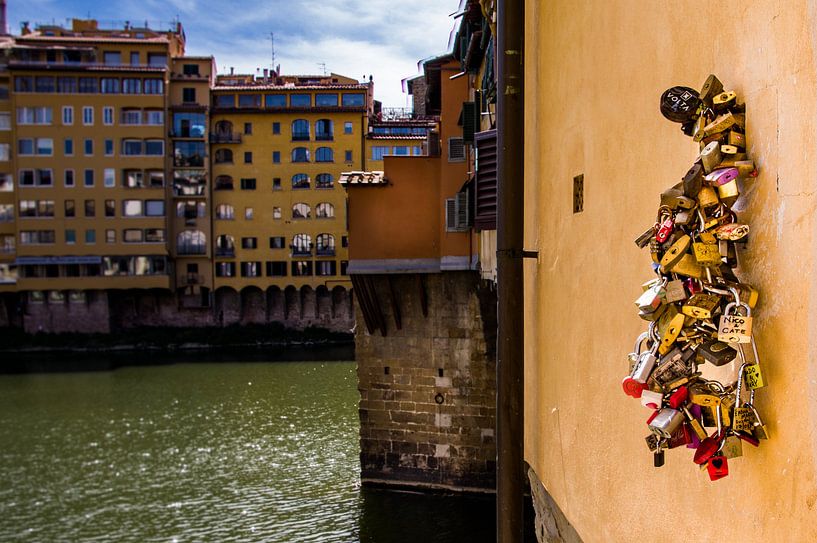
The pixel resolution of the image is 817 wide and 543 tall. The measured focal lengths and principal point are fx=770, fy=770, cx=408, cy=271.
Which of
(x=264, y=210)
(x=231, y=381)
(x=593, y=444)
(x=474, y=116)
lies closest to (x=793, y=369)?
(x=593, y=444)

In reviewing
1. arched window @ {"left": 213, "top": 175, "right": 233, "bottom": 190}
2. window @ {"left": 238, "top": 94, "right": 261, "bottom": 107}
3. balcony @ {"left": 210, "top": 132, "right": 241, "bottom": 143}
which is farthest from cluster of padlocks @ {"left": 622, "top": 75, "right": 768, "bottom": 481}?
window @ {"left": 238, "top": 94, "right": 261, "bottom": 107}

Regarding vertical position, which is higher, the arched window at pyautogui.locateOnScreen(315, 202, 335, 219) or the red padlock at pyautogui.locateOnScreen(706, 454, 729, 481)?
the arched window at pyautogui.locateOnScreen(315, 202, 335, 219)

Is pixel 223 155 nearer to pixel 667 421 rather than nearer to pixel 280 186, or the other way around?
pixel 280 186

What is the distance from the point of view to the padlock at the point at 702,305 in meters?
2.13

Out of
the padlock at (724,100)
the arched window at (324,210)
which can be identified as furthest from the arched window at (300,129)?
the padlock at (724,100)

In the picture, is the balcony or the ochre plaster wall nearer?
the ochre plaster wall

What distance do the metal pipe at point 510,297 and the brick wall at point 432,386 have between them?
400 inches

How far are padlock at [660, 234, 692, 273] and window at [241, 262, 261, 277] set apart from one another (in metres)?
46.1

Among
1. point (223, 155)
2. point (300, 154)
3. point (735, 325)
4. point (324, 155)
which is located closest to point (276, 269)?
point (300, 154)

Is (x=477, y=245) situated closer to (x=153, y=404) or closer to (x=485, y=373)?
(x=485, y=373)

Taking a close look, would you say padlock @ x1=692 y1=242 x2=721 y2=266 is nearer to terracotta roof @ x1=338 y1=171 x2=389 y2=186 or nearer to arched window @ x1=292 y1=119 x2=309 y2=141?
terracotta roof @ x1=338 y1=171 x2=389 y2=186

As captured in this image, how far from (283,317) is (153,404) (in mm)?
19409

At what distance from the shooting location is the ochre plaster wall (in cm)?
195

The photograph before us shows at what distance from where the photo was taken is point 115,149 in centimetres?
4556
